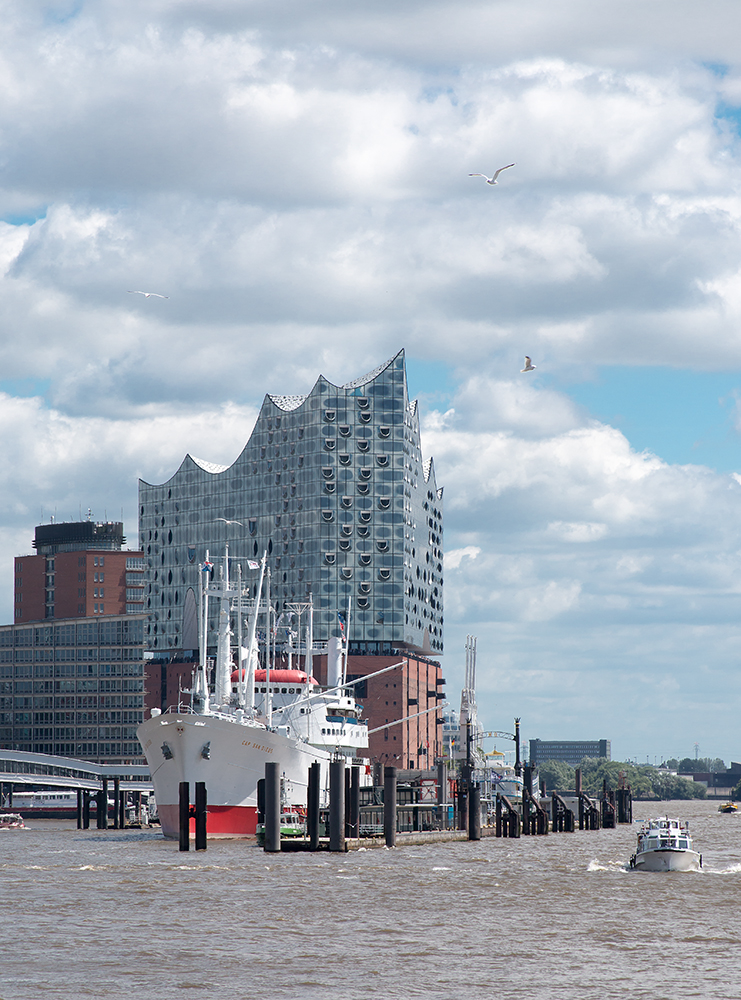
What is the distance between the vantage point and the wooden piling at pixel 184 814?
89.2m

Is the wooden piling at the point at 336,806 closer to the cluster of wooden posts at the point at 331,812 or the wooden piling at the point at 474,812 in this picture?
the cluster of wooden posts at the point at 331,812

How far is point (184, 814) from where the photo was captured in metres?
89.7

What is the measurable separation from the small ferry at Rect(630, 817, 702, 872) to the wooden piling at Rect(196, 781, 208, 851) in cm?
2535

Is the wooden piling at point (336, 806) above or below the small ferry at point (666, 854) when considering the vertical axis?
above

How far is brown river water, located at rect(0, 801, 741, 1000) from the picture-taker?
43.3 meters

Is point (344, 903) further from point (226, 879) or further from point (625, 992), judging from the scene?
point (625, 992)

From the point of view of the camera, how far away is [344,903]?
2483 inches

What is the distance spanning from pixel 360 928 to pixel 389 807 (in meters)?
38.1

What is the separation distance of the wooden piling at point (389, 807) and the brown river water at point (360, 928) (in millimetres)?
3205

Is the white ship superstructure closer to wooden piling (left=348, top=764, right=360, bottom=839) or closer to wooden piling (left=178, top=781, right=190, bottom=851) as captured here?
wooden piling (left=348, top=764, right=360, bottom=839)

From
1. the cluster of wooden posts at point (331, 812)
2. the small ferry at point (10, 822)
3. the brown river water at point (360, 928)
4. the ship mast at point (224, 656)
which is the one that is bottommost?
the small ferry at point (10, 822)

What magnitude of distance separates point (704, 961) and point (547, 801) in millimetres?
106542

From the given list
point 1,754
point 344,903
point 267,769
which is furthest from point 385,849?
point 1,754

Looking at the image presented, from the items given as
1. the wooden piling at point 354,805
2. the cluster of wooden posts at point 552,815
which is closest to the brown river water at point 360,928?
the wooden piling at point 354,805
